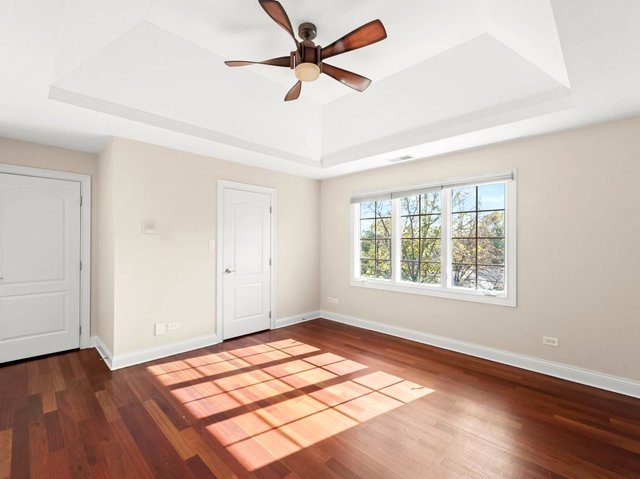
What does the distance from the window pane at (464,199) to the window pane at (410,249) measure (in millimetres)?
706

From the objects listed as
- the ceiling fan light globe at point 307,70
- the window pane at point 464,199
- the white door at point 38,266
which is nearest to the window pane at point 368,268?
the window pane at point 464,199

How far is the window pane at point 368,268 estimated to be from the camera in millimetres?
4887

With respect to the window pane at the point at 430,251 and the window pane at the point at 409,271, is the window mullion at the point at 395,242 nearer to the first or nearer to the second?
the window pane at the point at 409,271

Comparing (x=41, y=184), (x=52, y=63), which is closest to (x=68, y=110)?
(x=52, y=63)

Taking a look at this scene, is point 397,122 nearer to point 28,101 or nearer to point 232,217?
point 232,217

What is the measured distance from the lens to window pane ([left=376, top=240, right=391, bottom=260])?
4.68 m

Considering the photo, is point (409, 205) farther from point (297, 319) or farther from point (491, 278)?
point (297, 319)

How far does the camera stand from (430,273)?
4.20 meters

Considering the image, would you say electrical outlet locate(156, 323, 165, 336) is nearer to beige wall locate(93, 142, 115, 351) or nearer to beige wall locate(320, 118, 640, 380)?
beige wall locate(93, 142, 115, 351)

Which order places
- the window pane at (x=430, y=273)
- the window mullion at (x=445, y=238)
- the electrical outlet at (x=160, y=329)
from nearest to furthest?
1. the electrical outlet at (x=160, y=329)
2. the window mullion at (x=445, y=238)
3. the window pane at (x=430, y=273)

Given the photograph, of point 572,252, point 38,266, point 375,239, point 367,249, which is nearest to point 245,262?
point 367,249

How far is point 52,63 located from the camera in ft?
7.07

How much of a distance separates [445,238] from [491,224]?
56cm

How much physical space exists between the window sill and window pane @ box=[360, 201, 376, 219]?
1049 mm
